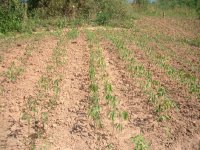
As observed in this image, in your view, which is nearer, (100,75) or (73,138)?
(73,138)

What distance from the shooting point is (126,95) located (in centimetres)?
638

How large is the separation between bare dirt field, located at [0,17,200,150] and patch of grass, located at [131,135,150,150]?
0.01 meters

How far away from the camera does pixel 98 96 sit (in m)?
6.23

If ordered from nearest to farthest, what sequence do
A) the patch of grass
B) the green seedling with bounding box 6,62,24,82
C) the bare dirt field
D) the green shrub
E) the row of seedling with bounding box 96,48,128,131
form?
the patch of grass < the bare dirt field < the row of seedling with bounding box 96,48,128,131 < the green seedling with bounding box 6,62,24,82 < the green shrub

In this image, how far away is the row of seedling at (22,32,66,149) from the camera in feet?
17.0

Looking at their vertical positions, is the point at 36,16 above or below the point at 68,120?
above

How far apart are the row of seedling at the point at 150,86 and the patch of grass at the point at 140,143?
69cm

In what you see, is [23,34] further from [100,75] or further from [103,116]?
[103,116]

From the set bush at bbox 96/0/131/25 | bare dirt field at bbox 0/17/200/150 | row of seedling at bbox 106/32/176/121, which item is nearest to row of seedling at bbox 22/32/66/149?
bare dirt field at bbox 0/17/200/150

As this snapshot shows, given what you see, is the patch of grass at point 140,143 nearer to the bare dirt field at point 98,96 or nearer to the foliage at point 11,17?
the bare dirt field at point 98,96

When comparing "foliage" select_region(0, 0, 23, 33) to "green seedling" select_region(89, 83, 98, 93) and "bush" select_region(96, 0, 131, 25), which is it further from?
"green seedling" select_region(89, 83, 98, 93)

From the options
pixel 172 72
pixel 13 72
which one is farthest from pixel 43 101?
pixel 172 72

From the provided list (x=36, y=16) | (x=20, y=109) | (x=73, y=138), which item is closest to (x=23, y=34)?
(x=36, y=16)

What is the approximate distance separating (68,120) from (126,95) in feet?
4.74
